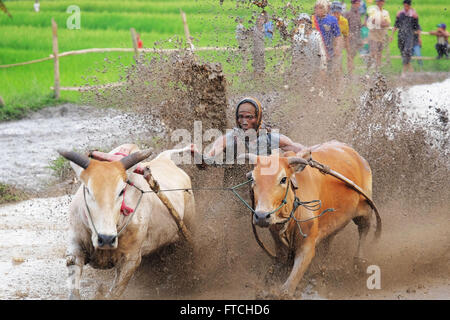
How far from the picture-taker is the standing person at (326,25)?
1289 centimetres

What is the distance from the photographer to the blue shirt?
42.6 feet

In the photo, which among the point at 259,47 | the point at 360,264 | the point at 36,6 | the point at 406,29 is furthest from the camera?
the point at 36,6

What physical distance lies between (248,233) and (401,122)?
307 centimetres

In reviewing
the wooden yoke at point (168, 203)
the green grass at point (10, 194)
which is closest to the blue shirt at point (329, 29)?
the green grass at point (10, 194)

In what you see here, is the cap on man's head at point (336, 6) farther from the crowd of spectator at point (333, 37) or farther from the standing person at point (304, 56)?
the standing person at point (304, 56)

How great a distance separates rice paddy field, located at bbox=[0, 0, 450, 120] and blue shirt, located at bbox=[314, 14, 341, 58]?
1.66m

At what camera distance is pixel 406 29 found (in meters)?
17.5

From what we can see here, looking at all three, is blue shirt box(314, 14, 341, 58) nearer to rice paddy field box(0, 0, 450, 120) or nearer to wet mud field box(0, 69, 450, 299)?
rice paddy field box(0, 0, 450, 120)

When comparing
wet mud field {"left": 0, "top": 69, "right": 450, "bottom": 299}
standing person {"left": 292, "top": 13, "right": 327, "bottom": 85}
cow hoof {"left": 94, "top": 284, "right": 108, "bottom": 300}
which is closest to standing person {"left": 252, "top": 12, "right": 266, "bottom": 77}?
wet mud field {"left": 0, "top": 69, "right": 450, "bottom": 299}

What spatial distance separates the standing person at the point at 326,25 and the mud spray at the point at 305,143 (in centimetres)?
140

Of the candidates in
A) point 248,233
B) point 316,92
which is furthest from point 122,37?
point 248,233

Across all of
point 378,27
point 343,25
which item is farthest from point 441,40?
point 343,25

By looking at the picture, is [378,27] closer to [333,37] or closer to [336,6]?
[336,6]

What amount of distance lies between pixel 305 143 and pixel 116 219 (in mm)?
4287
